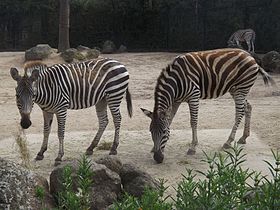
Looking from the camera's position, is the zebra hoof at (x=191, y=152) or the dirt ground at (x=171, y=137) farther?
the zebra hoof at (x=191, y=152)

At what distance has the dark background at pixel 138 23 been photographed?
22.4 m

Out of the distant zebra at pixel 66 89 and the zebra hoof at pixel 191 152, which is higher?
the distant zebra at pixel 66 89

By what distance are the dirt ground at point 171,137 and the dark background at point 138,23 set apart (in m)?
10.2

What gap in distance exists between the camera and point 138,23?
25250mm

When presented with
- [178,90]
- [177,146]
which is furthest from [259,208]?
[177,146]

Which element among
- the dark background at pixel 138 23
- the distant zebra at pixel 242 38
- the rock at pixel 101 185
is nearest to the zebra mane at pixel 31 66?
the rock at pixel 101 185

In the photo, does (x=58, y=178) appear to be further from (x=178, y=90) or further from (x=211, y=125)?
(x=211, y=125)

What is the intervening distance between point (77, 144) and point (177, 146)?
4.85 ft

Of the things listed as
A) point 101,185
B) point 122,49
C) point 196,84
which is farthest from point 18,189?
point 122,49

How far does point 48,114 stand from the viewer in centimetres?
674

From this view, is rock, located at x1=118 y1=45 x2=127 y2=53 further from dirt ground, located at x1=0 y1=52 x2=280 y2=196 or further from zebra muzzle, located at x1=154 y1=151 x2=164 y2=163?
zebra muzzle, located at x1=154 y1=151 x2=164 y2=163

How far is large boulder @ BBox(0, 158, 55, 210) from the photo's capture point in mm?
3686

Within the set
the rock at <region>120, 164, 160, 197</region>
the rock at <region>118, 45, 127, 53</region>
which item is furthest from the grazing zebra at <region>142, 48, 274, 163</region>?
the rock at <region>118, 45, 127, 53</region>

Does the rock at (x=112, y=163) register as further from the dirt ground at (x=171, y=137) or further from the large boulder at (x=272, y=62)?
the large boulder at (x=272, y=62)
